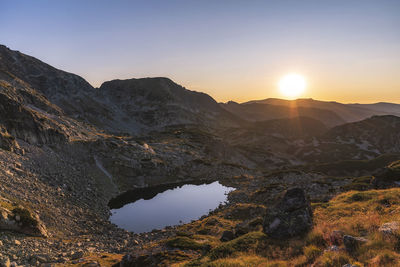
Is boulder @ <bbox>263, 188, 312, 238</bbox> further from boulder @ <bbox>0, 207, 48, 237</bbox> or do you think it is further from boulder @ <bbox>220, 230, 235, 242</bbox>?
boulder @ <bbox>0, 207, 48, 237</bbox>

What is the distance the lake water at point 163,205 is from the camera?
45594mm

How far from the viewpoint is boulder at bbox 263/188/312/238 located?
50.1 feet

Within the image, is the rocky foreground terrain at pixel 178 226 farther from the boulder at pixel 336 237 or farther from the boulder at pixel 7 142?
the boulder at pixel 7 142

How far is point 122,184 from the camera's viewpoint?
67188 mm

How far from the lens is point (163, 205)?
186 feet

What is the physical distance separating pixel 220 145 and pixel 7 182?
9790 centimetres

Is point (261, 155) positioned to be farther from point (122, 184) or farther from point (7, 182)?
point (7, 182)

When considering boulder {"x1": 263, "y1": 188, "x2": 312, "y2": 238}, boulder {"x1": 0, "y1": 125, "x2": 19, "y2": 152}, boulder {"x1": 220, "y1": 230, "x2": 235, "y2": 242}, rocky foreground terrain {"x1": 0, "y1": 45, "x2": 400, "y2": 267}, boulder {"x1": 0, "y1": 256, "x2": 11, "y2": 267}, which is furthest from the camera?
boulder {"x1": 0, "y1": 125, "x2": 19, "y2": 152}

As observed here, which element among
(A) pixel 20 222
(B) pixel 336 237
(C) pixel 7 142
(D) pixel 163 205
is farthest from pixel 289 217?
(C) pixel 7 142

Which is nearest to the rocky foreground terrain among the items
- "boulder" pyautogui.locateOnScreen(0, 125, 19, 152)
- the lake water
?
"boulder" pyautogui.locateOnScreen(0, 125, 19, 152)

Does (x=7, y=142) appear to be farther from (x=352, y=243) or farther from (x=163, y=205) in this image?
(x=352, y=243)

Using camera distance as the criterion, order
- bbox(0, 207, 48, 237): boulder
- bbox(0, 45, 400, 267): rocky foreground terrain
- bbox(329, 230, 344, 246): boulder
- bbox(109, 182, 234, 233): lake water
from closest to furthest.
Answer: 1. bbox(329, 230, 344, 246): boulder
2. bbox(0, 45, 400, 267): rocky foreground terrain
3. bbox(0, 207, 48, 237): boulder
4. bbox(109, 182, 234, 233): lake water

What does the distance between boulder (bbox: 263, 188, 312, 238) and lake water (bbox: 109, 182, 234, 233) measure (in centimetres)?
3050

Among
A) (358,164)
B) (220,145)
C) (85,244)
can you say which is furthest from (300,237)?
(220,145)
